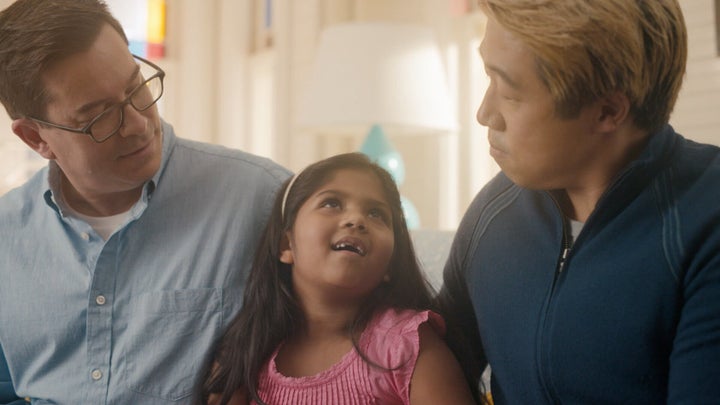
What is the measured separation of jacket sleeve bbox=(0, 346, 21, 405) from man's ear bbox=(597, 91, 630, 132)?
1222mm

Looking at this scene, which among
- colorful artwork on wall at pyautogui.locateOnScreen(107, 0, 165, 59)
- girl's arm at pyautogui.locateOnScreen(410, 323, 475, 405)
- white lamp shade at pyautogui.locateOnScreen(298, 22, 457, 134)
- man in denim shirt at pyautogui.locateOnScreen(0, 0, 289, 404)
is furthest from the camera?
colorful artwork on wall at pyautogui.locateOnScreen(107, 0, 165, 59)

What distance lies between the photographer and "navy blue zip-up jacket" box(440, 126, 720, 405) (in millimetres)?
888

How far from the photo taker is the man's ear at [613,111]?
0.95 metres

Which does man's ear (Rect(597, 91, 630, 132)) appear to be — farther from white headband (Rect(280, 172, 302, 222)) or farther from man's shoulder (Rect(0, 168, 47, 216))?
man's shoulder (Rect(0, 168, 47, 216))

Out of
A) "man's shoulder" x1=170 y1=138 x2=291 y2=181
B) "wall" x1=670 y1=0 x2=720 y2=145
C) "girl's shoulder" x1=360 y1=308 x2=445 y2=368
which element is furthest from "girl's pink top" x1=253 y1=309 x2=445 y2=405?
"wall" x1=670 y1=0 x2=720 y2=145

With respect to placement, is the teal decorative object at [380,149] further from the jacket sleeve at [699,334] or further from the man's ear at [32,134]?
the jacket sleeve at [699,334]

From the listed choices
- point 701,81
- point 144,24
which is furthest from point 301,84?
point 701,81

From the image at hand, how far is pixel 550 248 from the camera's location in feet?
3.49

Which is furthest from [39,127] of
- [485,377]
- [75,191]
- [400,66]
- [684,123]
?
[684,123]

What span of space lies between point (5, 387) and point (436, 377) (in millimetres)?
895

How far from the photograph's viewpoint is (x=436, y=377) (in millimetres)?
1229

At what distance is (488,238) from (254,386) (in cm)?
47

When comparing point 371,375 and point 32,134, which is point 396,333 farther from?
point 32,134

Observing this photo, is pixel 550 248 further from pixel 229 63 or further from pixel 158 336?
pixel 229 63
